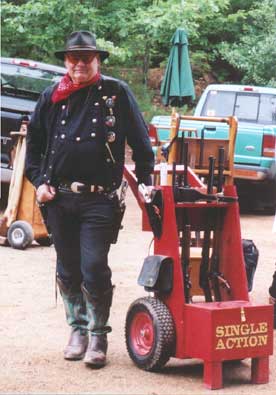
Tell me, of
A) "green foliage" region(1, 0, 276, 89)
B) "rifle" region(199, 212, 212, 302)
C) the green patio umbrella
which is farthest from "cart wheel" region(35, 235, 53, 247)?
"green foliage" region(1, 0, 276, 89)

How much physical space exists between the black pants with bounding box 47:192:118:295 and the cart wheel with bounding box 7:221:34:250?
15.5 feet

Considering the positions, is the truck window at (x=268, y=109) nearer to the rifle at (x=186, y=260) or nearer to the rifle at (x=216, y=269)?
the rifle at (x=216, y=269)

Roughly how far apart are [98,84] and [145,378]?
1.76 m

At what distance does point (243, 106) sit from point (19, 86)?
4.36 metres

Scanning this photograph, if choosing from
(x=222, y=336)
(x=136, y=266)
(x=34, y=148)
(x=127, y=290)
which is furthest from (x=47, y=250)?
(x=222, y=336)

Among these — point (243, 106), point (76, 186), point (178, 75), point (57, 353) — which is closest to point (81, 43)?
point (76, 186)

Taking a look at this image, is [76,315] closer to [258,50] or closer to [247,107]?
[247,107]

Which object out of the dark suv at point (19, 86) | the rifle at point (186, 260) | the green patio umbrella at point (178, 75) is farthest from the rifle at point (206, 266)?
the green patio umbrella at point (178, 75)

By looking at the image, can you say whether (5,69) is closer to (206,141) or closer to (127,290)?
(206,141)

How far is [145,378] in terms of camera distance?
612 cm

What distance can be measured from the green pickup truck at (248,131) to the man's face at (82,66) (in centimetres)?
811

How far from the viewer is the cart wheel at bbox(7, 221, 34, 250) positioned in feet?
36.8

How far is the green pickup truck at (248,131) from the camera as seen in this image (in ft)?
52.4

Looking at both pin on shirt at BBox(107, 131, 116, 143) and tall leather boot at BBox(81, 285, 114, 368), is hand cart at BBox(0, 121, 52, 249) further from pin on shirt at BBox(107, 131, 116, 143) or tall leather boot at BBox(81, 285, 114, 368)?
pin on shirt at BBox(107, 131, 116, 143)
